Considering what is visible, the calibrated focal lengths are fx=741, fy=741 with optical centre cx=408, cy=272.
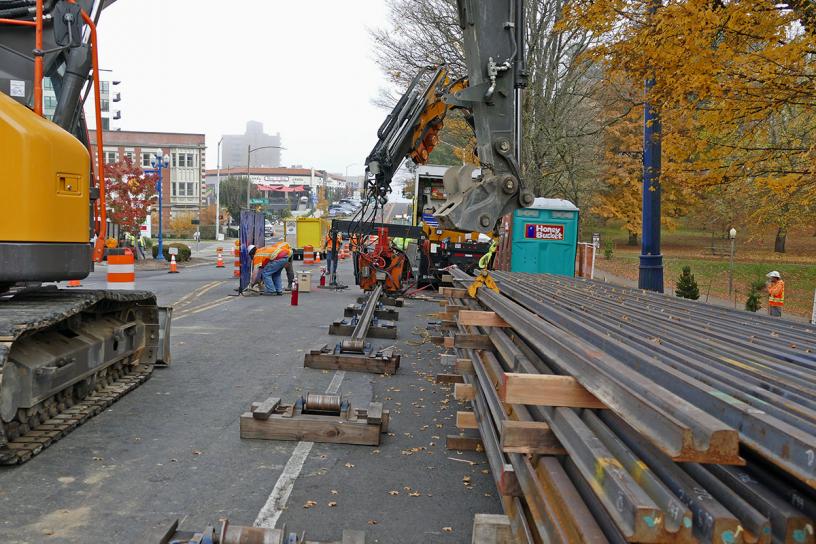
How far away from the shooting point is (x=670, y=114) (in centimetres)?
1110

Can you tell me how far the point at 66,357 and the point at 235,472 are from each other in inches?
81.1

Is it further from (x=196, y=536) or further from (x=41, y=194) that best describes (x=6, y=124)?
(x=196, y=536)

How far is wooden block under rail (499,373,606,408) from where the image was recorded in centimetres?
319

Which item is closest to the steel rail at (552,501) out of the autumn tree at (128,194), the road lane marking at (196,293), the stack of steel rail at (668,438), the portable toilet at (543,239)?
the stack of steel rail at (668,438)

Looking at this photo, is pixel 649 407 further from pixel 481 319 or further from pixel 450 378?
pixel 450 378

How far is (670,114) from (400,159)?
526 centimetres

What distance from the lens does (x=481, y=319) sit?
5770mm

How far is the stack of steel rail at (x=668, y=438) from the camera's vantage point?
210cm

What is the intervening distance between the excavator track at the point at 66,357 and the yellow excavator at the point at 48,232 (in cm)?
1

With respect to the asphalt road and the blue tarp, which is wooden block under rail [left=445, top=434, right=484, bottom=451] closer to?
the asphalt road

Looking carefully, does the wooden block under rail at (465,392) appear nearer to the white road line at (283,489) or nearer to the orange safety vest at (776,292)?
the white road line at (283,489)

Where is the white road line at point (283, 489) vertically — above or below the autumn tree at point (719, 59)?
below

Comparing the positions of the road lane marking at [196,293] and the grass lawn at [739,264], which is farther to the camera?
the grass lawn at [739,264]

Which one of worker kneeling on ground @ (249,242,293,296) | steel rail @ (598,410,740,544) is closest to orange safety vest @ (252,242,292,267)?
worker kneeling on ground @ (249,242,293,296)
